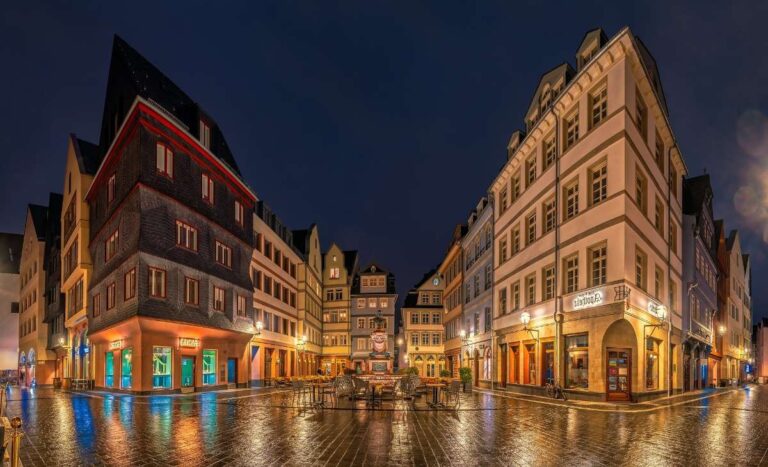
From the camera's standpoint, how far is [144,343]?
94.0 ft

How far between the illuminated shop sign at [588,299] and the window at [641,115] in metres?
7.75

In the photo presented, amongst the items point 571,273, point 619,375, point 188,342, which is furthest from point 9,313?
point 619,375

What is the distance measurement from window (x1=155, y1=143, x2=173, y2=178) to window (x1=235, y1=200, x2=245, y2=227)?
348 inches

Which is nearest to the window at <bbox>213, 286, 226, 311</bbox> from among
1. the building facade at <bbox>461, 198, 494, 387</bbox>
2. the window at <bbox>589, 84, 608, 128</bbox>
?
the building facade at <bbox>461, 198, 494, 387</bbox>

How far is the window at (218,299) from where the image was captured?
113 ft

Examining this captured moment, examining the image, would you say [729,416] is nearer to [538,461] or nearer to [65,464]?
[538,461]

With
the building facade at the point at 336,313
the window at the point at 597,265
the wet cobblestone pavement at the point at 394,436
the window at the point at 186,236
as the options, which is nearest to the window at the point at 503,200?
the window at the point at 597,265

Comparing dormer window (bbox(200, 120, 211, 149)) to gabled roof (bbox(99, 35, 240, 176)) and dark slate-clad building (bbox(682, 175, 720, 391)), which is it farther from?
dark slate-clad building (bbox(682, 175, 720, 391))

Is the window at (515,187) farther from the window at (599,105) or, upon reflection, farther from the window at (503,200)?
the window at (599,105)

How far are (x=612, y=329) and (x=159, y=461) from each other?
19.3 m

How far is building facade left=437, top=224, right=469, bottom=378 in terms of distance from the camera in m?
53.0

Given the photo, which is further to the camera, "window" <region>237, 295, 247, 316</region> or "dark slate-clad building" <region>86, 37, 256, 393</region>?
"window" <region>237, 295, 247, 316</region>

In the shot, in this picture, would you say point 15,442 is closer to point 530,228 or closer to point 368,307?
point 530,228

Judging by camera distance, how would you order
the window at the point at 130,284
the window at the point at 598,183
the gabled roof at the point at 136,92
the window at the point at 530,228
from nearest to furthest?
the window at the point at 598,183, the window at the point at 130,284, the window at the point at 530,228, the gabled roof at the point at 136,92
